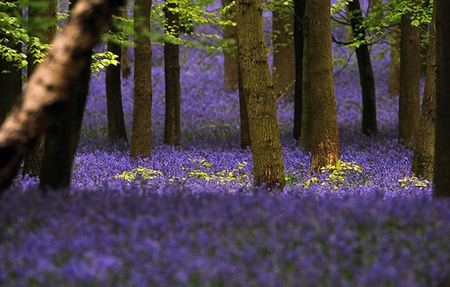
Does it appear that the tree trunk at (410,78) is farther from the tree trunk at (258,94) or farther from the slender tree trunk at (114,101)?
the tree trunk at (258,94)

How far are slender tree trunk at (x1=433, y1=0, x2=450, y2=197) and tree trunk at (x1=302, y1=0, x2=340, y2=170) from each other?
19.8 ft

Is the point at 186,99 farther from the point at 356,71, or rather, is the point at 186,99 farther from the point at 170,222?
the point at 170,222

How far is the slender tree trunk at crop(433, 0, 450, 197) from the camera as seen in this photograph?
7848 millimetres

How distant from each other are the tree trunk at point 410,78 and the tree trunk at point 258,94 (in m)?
10.4

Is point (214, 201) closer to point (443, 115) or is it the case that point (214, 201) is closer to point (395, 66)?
point (443, 115)

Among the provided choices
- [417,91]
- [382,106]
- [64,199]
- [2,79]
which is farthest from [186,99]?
[64,199]

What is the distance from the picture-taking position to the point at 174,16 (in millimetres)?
21203

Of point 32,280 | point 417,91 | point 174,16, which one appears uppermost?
point 174,16

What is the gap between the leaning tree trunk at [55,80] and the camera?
5.95 metres

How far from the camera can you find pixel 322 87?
14.1 m

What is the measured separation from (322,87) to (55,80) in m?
8.88

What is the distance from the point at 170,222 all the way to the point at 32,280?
53.5 inches

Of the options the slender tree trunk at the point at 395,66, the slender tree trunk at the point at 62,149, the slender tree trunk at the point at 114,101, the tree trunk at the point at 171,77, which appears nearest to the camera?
the slender tree trunk at the point at 62,149

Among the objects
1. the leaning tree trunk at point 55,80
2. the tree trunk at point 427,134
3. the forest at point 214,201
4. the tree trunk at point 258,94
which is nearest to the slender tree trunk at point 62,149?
the forest at point 214,201
